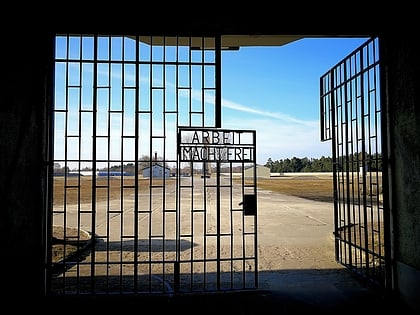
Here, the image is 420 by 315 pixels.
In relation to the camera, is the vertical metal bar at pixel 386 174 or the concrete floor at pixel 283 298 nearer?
the concrete floor at pixel 283 298

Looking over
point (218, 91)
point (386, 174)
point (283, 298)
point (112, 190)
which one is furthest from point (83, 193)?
point (386, 174)

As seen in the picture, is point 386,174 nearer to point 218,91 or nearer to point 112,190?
point 218,91

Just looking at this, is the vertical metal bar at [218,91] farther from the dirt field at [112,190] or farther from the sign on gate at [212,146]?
the dirt field at [112,190]

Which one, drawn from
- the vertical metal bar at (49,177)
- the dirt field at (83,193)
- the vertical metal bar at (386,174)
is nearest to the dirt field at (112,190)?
the dirt field at (83,193)

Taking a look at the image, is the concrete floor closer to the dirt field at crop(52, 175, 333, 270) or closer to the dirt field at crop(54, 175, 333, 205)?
the dirt field at crop(52, 175, 333, 270)

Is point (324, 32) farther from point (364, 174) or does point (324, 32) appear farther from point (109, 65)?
point (109, 65)

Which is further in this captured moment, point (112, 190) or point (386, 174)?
point (112, 190)

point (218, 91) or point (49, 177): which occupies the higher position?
point (218, 91)

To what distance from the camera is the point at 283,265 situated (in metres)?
7.31

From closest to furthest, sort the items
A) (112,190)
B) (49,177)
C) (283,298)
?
(49,177), (283,298), (112,190)

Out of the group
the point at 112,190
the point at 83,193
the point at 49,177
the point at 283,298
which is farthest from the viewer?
the point at 112,190

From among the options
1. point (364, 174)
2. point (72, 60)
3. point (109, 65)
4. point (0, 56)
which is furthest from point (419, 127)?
point (0, 56)

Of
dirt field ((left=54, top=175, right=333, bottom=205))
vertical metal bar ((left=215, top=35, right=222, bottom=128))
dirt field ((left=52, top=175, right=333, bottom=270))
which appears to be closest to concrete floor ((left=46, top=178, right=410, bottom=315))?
dirt field ((left=52, top=175, right=333, bottom=270))

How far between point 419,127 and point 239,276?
390cm
